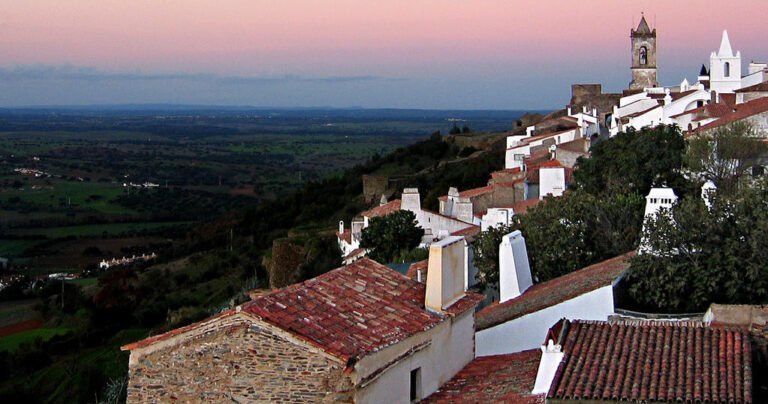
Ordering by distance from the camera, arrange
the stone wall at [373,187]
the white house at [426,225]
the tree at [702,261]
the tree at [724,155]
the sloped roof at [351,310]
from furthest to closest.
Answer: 1. the stone wall at [373,187]
2. the white house at [426,225]
3. the tree at [724,155]
4. the tree at [702,261]
5. the sloped roof at [351,310]

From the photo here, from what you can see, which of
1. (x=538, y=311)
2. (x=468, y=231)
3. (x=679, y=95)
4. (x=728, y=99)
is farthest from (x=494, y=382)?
(x=679, y=95)

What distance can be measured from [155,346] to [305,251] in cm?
2780

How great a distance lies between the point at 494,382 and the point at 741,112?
2072cm

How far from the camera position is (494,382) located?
38.4 ft

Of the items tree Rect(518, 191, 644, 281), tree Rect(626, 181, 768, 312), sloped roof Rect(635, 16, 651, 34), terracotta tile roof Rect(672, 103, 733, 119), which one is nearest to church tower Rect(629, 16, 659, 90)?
sloped roof Rect(635, 16, 651, 34)

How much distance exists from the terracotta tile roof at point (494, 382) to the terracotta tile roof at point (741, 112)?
664 inches

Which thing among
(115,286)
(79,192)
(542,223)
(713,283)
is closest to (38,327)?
(115,286)

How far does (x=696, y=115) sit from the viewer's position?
33.6m

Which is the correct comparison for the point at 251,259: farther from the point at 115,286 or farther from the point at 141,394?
the point at 141,394

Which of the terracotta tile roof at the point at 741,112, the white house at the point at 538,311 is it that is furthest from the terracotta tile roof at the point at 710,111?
the white house at the point at 538,311

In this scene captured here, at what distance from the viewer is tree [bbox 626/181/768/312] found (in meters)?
15.4

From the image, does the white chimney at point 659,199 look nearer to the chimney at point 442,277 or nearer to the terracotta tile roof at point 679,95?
the chimney at point 442,277

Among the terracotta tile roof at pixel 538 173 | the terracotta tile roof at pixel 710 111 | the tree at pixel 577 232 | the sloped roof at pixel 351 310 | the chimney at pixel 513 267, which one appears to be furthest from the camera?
the terracotta tile roof at pixel 710 111

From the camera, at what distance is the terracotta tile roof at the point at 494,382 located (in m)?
11.0
